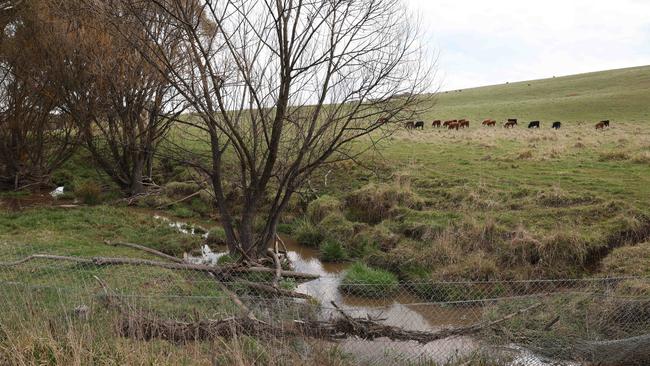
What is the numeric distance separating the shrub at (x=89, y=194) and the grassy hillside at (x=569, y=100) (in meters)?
29.7

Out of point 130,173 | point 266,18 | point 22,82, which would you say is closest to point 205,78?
point 266,18

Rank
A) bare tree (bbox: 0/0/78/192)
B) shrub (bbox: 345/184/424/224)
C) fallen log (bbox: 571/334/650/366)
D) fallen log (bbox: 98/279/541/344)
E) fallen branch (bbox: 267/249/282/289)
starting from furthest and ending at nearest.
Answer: bare tree (bbox: 0/0/78/192)
shrub (bbox: 345/184/424/224)
fallen branch (bbox: 267/249/282/289)
fallen log (bbox: 571/334/650/366)
fallen log (bbox: 98/279/541/344)

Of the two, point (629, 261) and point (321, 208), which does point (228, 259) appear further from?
point (629, 261)

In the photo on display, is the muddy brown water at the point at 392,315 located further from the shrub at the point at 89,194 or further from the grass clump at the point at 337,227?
the shrub at the point at 89,194

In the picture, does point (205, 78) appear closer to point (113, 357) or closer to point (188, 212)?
point (113, 357)

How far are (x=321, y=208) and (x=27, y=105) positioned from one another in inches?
432

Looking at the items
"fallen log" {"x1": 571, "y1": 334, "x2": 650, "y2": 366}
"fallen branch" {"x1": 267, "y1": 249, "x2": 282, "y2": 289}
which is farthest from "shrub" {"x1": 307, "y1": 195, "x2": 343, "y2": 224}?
"fallen log" {"x1": 571, "y1": 334, "x2": 650, "y2": 366}

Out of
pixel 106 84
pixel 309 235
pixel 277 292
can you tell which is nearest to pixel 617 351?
pixel 277 292

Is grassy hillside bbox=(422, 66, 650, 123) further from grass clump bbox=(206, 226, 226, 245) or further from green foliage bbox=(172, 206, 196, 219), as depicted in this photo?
grass clump bbox=(206, 226, 226, 245)

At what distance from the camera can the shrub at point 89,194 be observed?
56.0 feet

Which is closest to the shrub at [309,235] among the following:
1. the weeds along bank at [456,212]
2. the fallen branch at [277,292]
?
the weeds along bank at [456,212]

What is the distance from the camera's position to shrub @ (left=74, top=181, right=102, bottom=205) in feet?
56.0

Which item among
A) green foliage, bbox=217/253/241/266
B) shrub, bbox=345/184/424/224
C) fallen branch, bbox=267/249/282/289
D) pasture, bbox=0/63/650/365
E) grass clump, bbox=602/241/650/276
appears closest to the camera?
pasture, bbox=0/63/650/365

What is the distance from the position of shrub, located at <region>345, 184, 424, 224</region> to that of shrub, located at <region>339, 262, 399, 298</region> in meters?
3.04
